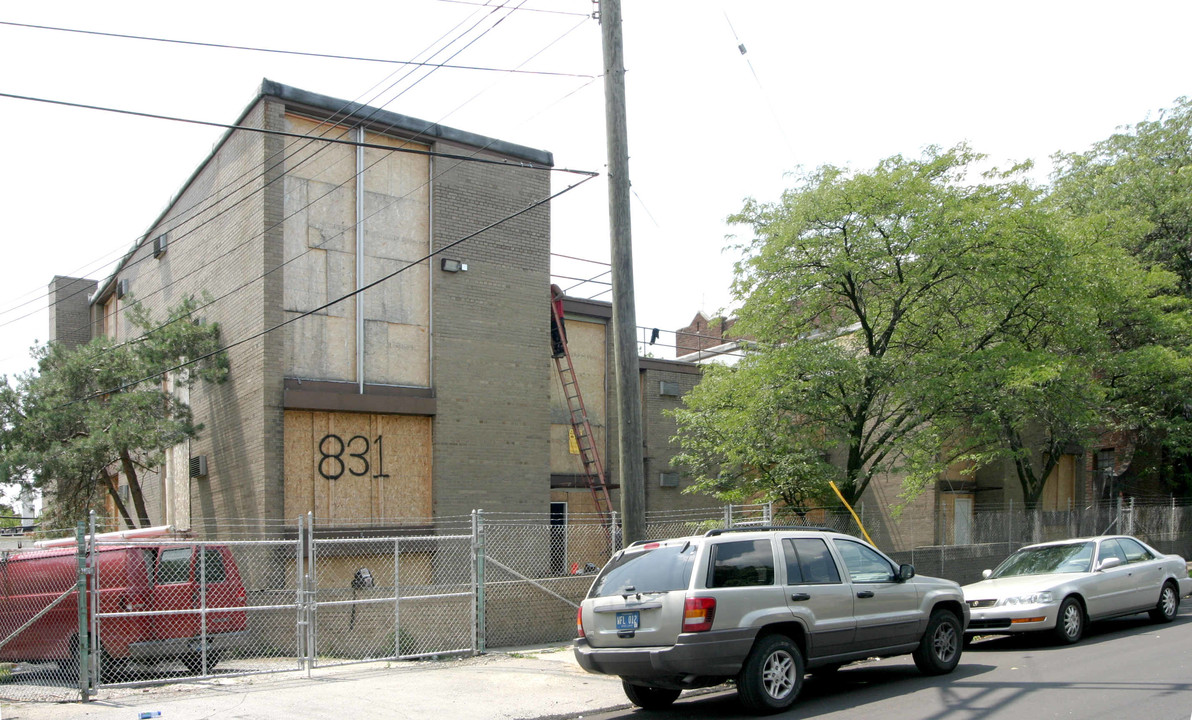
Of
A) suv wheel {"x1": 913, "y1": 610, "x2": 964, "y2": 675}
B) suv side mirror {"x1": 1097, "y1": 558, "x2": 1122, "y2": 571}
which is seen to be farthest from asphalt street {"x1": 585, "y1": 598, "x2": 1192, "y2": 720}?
suv side mirror {"x1": 1097, "y1": 558, "x2": 1122, "y2": 571}

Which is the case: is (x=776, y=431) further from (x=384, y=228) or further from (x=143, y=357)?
(x=143, y=357)

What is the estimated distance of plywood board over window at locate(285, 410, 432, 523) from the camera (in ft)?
59.8

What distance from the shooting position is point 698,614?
832 cm

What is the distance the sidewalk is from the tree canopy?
22.5 feet

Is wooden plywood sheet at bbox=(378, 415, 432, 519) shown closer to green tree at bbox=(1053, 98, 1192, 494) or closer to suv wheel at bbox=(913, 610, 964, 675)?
suv wheel at bbox=(913, 610, 964, 675)

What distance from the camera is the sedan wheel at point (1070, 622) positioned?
488 inches

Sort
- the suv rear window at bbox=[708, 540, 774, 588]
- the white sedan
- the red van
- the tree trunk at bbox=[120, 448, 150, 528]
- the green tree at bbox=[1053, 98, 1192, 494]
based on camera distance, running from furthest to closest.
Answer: the green tree at bbox=[1053, 98, 1192, 494], the tree trunk at bbox=[120, 448, 150, 528], the white sedan, the red van, the suv rear window at bbox=[708, 540, 774, 588]

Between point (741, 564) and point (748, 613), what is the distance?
466 mm

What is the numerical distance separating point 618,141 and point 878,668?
697 centimetres

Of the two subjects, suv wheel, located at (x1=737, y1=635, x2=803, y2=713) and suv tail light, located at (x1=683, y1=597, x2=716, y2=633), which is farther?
suv wheel, located at (x1=737, y1=635, x2=803, y2=713)

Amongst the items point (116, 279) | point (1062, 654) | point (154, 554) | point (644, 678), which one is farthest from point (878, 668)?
point (116, 279)

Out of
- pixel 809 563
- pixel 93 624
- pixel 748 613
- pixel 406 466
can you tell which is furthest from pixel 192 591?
pixel 809 563

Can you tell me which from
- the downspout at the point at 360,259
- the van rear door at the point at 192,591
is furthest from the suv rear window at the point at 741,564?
the downspout at the point at 360,259

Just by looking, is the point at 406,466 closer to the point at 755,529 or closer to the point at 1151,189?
the point at 755,529
